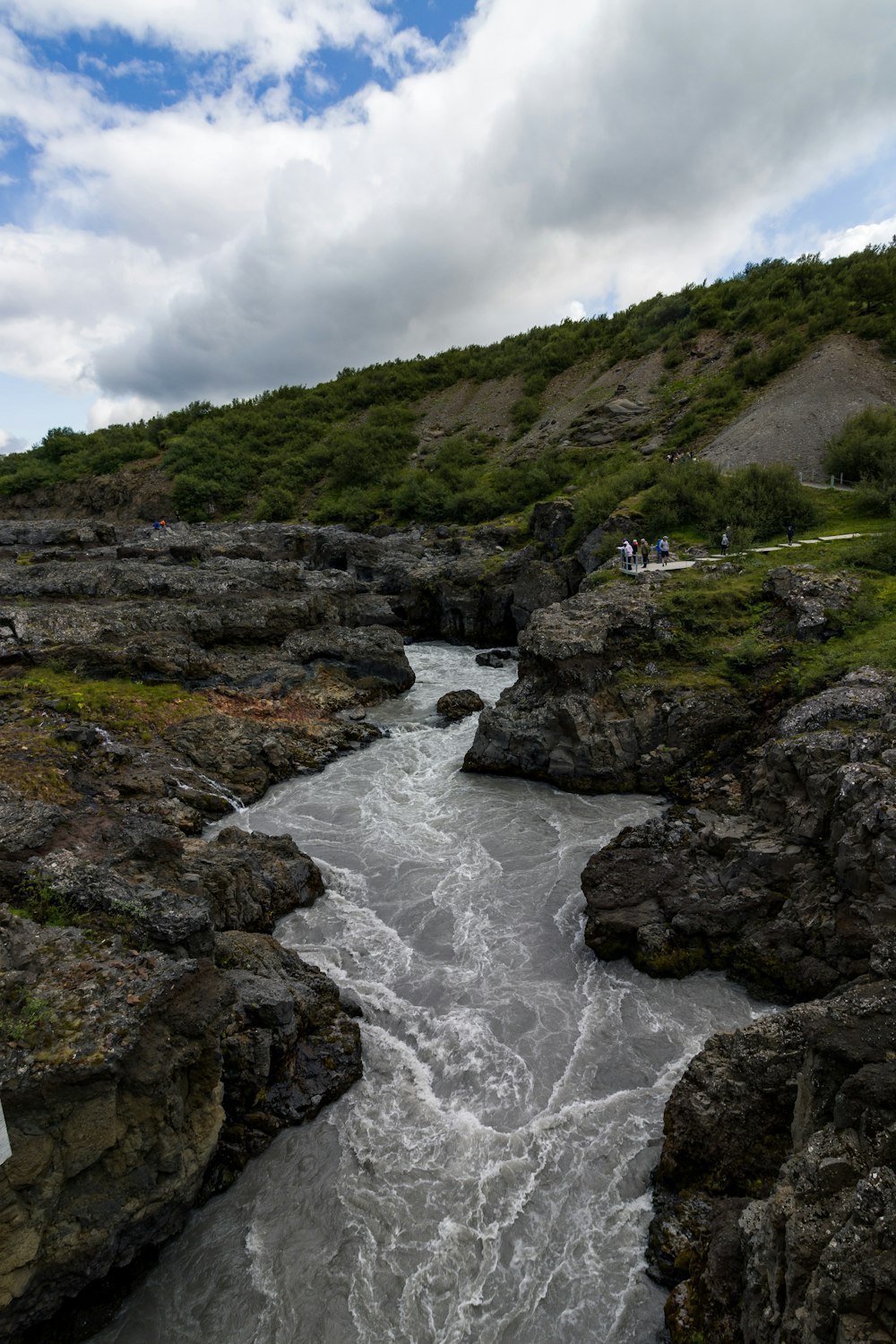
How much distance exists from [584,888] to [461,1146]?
529 cm

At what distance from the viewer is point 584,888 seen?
13031mm

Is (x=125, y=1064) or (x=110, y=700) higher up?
(x=110, y=700)

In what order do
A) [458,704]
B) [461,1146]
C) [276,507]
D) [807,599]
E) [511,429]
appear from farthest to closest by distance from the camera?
1. [511,429]
2. [276,507]
3. [458,704]
4. [807,599]
5. [461,1146]

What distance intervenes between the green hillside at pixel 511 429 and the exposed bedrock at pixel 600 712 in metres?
12.7

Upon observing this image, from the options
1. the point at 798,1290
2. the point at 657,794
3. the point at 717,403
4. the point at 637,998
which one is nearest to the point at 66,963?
the point at 798,1290

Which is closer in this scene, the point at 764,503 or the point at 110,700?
the point at 110,700

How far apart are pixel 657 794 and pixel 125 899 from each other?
42.8ft

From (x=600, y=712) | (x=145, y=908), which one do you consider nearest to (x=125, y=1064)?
(x=145, y=908)

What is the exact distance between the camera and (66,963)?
25.7ft

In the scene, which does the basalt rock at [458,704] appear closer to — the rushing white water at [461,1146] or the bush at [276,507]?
the rushing white water at [461,1146]

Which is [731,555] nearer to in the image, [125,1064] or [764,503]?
[764,503]

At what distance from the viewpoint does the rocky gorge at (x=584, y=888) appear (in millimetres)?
6355

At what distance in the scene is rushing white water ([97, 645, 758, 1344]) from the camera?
7.11m

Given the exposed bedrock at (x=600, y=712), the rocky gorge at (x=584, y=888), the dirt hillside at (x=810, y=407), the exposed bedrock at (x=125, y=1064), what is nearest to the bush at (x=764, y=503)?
the dirt hillside at (x=810, y=407)
